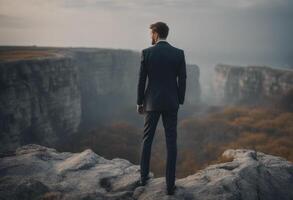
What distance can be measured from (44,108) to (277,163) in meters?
34.5

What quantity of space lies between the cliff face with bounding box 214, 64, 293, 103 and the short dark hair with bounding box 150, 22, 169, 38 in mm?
59193

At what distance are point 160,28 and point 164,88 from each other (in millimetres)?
1213

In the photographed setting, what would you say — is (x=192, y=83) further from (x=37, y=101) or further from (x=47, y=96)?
(x=37, y=101)

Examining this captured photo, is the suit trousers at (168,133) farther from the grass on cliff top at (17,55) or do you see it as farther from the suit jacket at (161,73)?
the grass on cliff top at (17,55)

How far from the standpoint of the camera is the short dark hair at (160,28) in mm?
7769

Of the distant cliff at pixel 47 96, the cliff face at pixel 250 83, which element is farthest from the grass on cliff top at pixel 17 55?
the cliff face at pixel 250 83

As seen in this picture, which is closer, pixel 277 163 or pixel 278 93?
pixel 277 163

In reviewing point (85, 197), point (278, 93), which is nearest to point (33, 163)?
point (85, 197)

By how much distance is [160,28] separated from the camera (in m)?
7.80

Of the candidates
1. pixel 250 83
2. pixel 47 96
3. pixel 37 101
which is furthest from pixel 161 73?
pixel 250 83

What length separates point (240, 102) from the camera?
77812 millimetres

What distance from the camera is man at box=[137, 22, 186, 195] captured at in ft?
25.7

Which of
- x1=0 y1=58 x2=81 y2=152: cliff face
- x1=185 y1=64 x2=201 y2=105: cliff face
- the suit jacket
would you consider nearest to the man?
the suit jacket

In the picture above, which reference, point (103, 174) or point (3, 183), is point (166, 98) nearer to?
point (103, 174)
